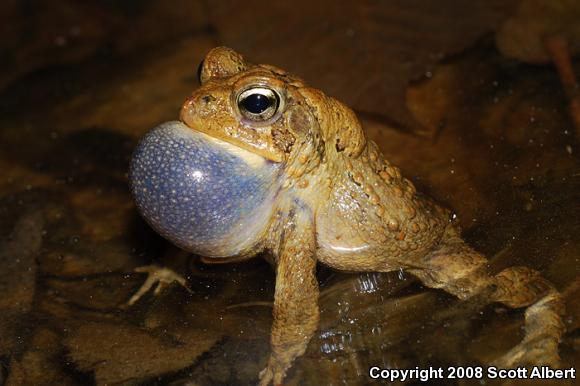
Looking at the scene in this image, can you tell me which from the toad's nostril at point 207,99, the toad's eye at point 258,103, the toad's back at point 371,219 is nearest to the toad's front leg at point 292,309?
the toad's back at point 371,219

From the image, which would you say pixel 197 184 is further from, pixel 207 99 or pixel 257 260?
pixel 257 260

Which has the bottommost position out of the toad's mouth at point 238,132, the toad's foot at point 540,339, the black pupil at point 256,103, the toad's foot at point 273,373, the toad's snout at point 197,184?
the toad's foot at point 273,373

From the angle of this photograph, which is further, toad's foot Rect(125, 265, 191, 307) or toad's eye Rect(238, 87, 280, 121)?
toad's foot Rect(125, 265, 191, 307)

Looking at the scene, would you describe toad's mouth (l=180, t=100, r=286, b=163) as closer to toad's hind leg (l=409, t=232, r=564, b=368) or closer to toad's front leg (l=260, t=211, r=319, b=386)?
toad's front leg (l=260, t=211, r=319, b=386)

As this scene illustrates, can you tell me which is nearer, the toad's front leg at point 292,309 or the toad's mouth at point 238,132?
the toad's mouth at point 238,132

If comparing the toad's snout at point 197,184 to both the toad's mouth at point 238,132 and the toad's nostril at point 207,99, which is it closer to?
the toad's mouth at point 238,132

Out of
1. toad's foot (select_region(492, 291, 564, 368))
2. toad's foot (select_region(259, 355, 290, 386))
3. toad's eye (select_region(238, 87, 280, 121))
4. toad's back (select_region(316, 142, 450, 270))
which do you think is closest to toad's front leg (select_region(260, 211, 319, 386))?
toad's foot (select_region(259, 355, 290, 386))

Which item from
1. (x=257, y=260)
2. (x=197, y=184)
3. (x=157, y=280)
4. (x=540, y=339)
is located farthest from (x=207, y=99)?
(x=540, y=339)
